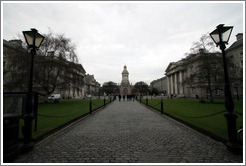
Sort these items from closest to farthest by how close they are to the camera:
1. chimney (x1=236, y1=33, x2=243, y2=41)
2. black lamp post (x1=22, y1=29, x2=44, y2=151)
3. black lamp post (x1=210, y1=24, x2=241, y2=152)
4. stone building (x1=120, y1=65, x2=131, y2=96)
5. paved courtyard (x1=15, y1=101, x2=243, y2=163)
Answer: paved courtyard (x1=15, y1=101, x2=243, y2=163), black lamp post (x1=210, y1=24, x2=241, y2=152), black lamp post (x1=22, y1=29, x2=44, y2=151), chimney (x1=236, y1=33, x2=243, y2=41), stone building (x1=120, y1=65, x2=131, y2=96)

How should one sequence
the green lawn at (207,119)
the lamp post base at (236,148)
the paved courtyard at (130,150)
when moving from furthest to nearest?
the green lawn at (207,119) < the lamp post base at (236,148) < the paved courtyard at (130,150)

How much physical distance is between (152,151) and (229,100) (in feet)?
9.64

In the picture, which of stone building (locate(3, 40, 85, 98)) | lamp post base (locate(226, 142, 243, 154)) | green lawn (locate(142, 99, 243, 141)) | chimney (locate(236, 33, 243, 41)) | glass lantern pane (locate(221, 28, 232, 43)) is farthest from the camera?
chimney (locate(236, 33, 243, 41))

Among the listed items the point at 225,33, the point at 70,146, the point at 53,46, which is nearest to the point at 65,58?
the point at 53,46

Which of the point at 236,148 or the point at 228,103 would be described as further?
the point at 228,103

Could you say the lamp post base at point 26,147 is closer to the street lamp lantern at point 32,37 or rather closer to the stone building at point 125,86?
the street lamp lantern at point 32,37

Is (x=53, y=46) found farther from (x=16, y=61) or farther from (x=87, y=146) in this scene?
(x=87, y=146)

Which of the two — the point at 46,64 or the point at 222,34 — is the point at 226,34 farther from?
the point at 46,64

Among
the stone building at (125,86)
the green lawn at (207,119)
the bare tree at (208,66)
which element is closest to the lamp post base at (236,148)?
the green lawn at (207,119)

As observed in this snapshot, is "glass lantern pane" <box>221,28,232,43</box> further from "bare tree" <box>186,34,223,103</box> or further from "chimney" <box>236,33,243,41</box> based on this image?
"chimney" <box>236,33,243,41</box>

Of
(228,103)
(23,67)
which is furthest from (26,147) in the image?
(23,67)

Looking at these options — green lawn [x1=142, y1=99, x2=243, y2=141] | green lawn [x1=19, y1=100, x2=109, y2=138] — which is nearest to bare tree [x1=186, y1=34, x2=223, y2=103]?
green lawn [x1=142, y1=99, x2=243, y2=141]

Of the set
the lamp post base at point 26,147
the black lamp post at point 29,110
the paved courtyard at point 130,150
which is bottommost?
the paved courtyard at point 130,150

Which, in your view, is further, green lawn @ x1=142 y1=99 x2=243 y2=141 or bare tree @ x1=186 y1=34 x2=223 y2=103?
bare tree @ x1=186 y1=34 x2=223 y2=103
